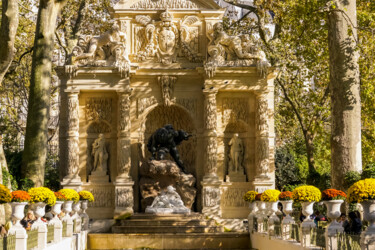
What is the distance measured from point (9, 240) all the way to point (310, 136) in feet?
70.3

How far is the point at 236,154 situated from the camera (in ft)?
92.1

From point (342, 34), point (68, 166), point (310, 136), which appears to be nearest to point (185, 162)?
point (68, 166)

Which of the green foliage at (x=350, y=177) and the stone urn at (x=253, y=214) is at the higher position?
the green foliage at (x=350, y=177)

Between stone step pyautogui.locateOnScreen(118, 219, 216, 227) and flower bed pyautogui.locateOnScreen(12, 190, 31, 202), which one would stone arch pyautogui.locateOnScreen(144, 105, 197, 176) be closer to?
stone step pyautogui.locateOnScreen(118, 219, 216, 227)

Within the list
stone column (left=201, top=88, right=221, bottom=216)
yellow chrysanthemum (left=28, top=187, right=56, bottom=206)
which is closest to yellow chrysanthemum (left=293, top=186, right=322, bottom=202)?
yellow chrysanthemum (left=28, top=187, right=56, bottom=206)

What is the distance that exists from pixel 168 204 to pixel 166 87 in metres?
4.70

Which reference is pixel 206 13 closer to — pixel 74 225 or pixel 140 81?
pixel 140 81

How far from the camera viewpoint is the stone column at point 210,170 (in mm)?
27547

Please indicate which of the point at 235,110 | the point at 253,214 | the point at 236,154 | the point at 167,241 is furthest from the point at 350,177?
the point at 235,110

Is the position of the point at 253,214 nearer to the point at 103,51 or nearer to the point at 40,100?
the point at 40,100

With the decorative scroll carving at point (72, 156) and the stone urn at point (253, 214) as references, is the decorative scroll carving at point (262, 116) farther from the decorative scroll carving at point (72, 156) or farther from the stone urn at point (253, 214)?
the decorative scroll carving at point (72, 156)

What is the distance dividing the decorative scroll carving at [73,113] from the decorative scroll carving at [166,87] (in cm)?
325

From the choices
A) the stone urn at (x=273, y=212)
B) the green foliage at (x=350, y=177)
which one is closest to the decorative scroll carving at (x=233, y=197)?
the stone urn at (x=273, y=212)

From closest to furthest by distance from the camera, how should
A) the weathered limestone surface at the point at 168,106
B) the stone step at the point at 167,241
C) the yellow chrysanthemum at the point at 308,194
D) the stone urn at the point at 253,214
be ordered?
the yellow chrysanthemum at the point at 308,194, the stone step at the point at 167,241, the stone urn at the point at 253,214, the weathered limestone surface at the point at 168,106
